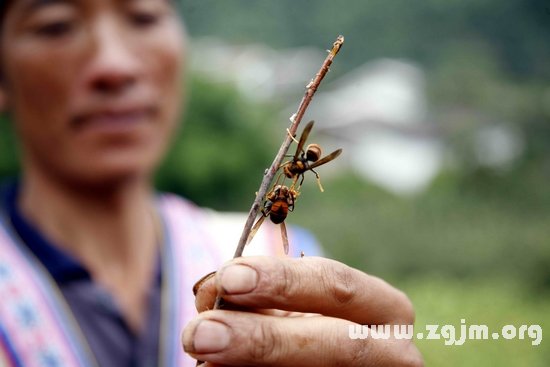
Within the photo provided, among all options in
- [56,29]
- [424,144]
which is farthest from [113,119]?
[424,144]

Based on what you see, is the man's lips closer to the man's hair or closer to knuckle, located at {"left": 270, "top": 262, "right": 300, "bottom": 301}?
the man's hair

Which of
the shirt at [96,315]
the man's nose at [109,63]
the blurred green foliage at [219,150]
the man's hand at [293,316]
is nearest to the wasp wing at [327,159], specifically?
the man's hand at [293,316]

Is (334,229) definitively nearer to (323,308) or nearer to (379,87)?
(323,308)

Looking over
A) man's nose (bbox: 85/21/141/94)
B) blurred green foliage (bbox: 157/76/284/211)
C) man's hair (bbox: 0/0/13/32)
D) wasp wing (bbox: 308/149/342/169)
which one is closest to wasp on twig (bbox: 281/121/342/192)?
wasp wing (bbox: 308/149/342/169)

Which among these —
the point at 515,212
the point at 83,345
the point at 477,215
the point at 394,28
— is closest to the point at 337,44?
the point at 83,345

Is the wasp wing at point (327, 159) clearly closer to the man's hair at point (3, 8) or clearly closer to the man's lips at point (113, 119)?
the man's lips at point (113, 119)
